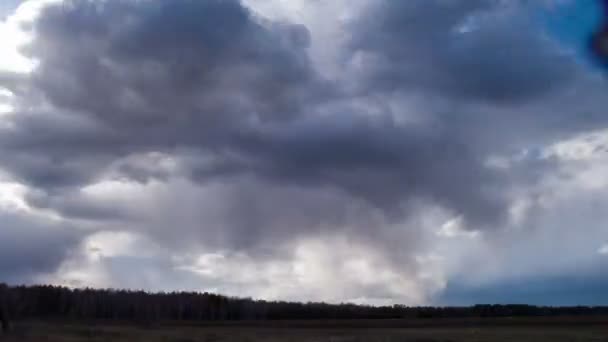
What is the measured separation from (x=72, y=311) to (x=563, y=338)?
122m

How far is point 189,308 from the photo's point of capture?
17288 centimetres

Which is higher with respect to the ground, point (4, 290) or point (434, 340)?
point (4, 290)

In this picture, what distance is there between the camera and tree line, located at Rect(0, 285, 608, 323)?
164 metres

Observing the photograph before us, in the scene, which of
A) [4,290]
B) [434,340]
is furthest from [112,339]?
[4,290]

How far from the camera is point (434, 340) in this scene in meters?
63.5

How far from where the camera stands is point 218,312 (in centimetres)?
17238

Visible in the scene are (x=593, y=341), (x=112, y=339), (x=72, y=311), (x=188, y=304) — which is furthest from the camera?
(x=188, y=304)

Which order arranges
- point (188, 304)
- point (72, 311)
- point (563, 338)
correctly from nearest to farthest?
point (563, 338), point (72, 311), point (188, 304)

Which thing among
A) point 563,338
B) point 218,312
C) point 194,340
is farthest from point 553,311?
point 194,340

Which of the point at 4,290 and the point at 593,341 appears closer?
the point at 593,341

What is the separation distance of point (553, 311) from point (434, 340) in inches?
4955

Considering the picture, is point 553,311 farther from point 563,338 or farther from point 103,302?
point 563,338

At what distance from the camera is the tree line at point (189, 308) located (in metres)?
164

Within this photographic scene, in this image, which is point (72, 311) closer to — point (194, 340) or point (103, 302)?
point (103, 302)
